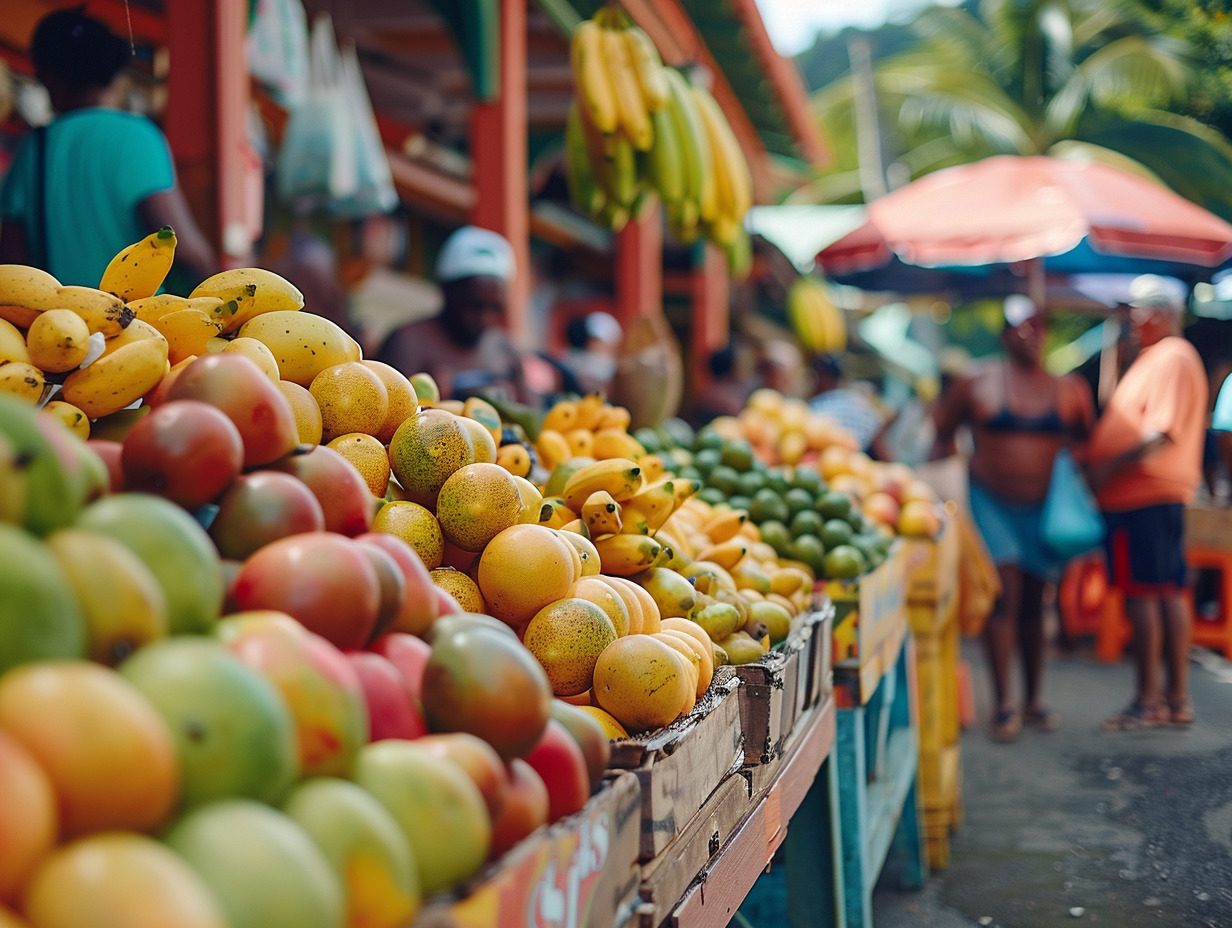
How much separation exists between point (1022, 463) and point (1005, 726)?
1.28m

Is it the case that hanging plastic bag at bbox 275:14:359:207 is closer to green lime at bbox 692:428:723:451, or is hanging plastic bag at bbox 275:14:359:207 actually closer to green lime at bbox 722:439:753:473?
green lime at bbox 692:428:723:451

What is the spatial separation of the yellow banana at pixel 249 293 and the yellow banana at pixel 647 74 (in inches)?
94.8

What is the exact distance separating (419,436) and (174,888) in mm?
1073

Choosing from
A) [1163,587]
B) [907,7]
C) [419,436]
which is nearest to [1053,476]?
[1163,587]

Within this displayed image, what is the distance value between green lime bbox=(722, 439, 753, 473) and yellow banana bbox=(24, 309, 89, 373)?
239cm

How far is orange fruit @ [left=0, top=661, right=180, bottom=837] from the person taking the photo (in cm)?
80

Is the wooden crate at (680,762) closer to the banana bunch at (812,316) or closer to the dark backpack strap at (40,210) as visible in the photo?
the dark backpack strap at (40,210)

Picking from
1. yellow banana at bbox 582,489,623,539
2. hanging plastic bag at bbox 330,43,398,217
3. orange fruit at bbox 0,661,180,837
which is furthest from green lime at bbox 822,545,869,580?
hanging plastic bag at bbox 330,43,398,217

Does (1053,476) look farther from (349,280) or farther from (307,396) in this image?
(349,280)

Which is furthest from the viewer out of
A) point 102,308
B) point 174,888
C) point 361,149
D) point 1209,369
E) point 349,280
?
point 1209,369

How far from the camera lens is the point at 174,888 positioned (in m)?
0.76

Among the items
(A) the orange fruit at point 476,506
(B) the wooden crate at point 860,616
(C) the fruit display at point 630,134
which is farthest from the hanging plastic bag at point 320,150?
(A) the orange fruit at point 476,506

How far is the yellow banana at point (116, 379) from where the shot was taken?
1.45 m

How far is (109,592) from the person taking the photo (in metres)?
0.91
